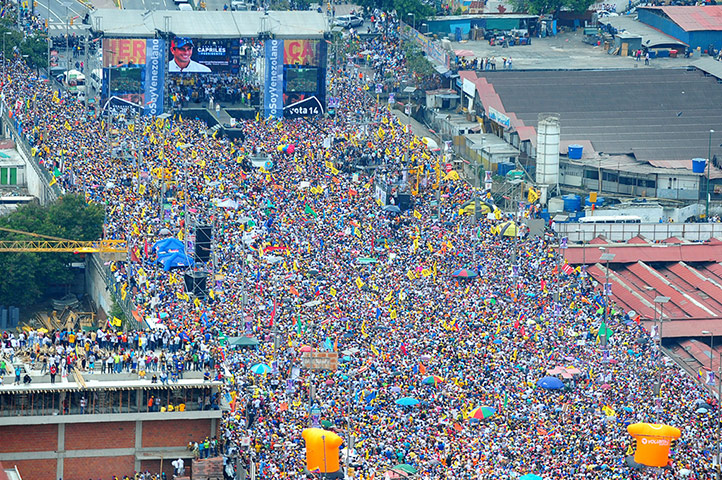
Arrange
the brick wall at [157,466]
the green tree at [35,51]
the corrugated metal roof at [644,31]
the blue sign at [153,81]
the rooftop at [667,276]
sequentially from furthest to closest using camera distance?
the corrugated metal roof at [644,31], the green tree at [35,51], the blue sign at [153,81], the rooftop at [667,276], the brick wall at [157,466]

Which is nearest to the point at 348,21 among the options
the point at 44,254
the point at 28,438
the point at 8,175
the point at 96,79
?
the point at 96,79

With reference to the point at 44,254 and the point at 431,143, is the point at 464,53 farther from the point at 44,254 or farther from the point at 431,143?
the point at 44,254

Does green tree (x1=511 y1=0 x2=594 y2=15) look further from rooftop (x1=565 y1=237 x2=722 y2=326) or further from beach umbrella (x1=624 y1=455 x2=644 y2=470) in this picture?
beach umbrella (x1=624 y1=455 x2=644 y2=470)

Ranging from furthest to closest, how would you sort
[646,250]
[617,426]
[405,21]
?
[405,21]
[646,250]
[617,426]

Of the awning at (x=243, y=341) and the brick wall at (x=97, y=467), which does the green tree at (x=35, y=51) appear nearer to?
the awning at (x=243, y=341)

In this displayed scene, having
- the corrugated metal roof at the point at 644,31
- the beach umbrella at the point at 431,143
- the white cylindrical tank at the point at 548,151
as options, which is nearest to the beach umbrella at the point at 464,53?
the corrugated metal roof at the point at 644,31

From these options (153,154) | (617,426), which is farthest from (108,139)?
(617,426)

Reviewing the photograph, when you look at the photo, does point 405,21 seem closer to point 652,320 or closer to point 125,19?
point 125,19
